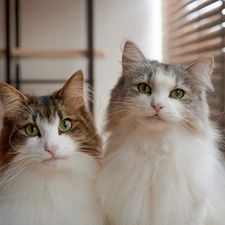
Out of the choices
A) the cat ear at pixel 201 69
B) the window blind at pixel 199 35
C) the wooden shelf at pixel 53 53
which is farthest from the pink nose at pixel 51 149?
the wooden shelf at pixel 53 53

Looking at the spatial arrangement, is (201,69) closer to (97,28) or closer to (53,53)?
(53,53)

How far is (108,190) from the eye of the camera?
111 cm

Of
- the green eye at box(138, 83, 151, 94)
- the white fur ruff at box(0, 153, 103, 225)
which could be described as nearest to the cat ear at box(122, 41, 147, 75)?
the green eye at box(138, 83, 151, 94)

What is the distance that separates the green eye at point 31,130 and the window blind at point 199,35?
0.73 metres

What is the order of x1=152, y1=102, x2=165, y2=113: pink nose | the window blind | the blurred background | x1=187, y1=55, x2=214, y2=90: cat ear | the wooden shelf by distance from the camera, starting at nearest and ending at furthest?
x1=152, y1=102, x2=165, y2=113: pink nose < x1=187, y1=55, x2=214, y2=90: cat ear < the window blind < the wooden shelf < the blurred background

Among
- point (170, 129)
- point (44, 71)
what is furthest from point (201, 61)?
point (44, 71)

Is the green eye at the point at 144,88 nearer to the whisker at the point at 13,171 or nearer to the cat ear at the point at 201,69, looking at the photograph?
the cat ear at the point at 201,69

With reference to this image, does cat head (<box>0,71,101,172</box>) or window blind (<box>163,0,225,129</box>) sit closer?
cat head (<box>0,71,101,172</box>)

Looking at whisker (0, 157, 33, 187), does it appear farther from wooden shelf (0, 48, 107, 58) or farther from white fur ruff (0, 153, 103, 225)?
wooden shelf (0, 48, 107, 58)

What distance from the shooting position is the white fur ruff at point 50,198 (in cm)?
106

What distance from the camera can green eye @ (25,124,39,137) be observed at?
3.45 ft

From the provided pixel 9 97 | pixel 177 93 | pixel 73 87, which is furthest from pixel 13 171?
pixel 177 93

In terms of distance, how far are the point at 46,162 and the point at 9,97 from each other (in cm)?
26

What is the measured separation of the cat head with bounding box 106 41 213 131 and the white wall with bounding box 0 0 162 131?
6.36 feet
